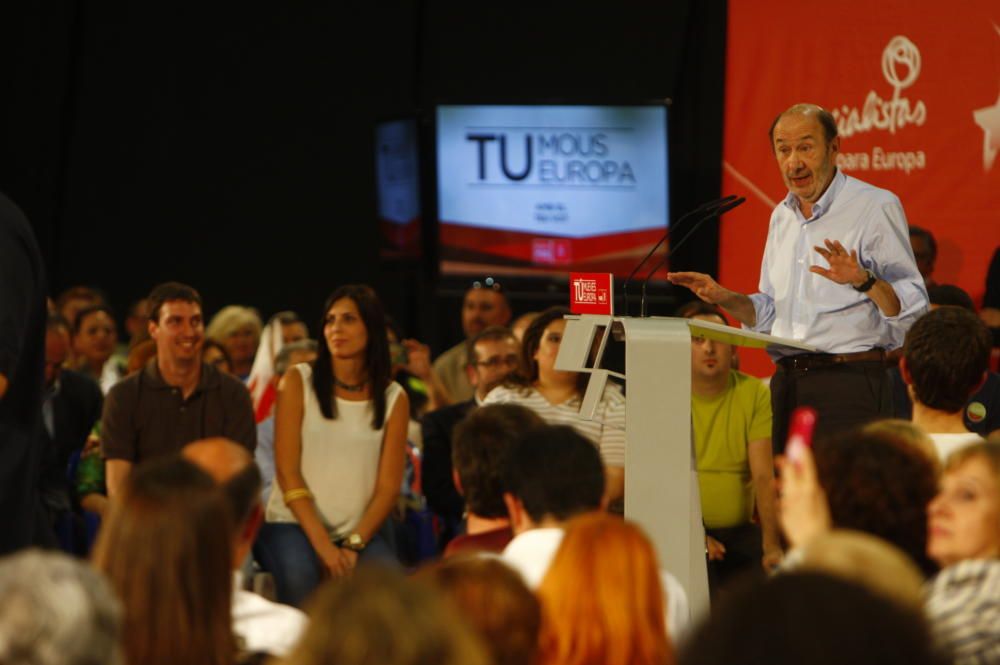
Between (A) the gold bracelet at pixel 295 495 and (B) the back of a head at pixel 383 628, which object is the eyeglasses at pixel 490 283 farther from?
(B) the back of a head at pixel 383 628

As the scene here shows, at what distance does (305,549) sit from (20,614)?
3.35 m

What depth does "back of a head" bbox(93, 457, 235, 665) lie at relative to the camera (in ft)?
6.23

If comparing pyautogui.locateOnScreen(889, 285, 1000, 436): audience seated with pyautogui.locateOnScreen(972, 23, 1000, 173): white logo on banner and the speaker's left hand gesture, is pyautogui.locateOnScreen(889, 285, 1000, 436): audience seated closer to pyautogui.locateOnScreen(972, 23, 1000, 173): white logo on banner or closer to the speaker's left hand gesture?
the speaker's left hand gesture

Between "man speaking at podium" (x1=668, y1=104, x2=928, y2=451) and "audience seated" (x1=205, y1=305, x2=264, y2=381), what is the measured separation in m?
3.58

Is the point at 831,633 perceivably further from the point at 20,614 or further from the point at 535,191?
the point at 535,191

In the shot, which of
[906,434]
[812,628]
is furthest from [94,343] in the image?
[812,628]

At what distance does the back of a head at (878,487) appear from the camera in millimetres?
2352

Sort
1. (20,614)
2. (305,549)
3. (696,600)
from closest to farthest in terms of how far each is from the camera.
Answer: (20,614)
(696,600)
(305,549)

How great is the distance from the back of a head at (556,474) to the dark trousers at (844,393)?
1.06 m

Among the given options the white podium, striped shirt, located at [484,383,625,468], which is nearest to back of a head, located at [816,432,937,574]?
the white podium

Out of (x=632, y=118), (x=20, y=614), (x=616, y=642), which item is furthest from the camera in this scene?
(x=632, y=118)

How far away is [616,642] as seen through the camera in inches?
79.0

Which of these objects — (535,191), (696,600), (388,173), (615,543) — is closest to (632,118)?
(535,191)

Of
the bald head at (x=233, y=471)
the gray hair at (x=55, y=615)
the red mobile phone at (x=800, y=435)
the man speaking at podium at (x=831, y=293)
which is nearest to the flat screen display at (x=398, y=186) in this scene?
the man speaking at podium at (x=831, y=293)
